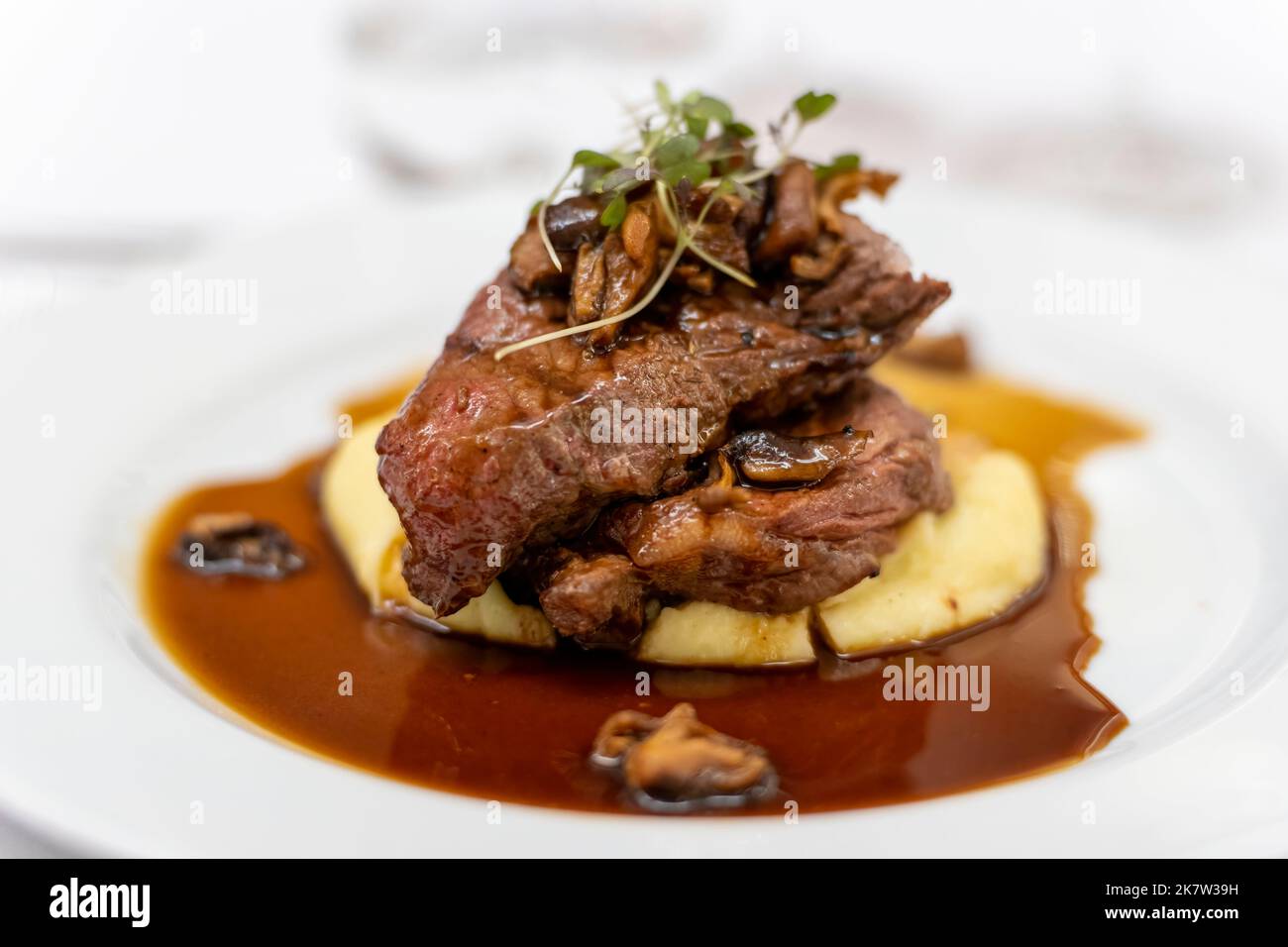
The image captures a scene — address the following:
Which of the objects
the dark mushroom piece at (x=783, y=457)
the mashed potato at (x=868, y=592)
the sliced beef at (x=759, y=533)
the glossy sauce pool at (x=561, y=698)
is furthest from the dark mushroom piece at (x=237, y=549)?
the dark mushroom piece at (x=783, y=457)

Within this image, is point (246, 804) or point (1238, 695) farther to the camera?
point (1238, 695)

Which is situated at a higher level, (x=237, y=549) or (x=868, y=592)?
(x=237, y=549)

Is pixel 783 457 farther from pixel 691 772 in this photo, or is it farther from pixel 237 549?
pixel 237 549

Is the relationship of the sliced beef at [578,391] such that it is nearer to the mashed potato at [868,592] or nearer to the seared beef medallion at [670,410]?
the seared beef medallion at [670,410]

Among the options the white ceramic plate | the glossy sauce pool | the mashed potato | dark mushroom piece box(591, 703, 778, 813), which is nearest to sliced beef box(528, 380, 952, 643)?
the mashed potato

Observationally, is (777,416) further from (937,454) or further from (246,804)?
(246,804)

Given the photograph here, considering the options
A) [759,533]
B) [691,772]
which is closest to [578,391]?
[759,533]
